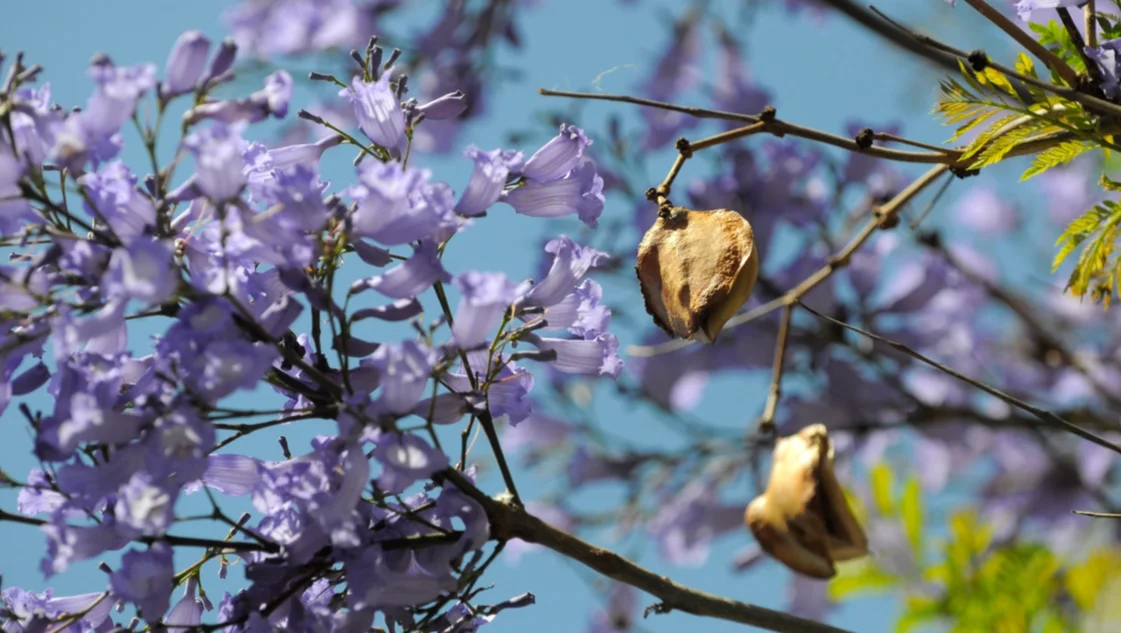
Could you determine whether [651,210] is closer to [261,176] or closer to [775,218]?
[775,218]

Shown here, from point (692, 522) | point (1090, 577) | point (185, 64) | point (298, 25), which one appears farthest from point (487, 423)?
point (298, 25)

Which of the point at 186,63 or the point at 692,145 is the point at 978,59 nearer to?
the point at 692,145

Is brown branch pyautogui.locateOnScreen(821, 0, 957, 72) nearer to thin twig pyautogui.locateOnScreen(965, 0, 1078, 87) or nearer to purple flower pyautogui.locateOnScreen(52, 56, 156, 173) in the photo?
thin twig pyautogui.locateOnScreen(965, 0, 1078, 87)

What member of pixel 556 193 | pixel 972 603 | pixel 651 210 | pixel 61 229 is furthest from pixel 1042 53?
pixel 651 210

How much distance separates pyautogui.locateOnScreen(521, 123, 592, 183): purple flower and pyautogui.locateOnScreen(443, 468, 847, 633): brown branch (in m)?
0.18

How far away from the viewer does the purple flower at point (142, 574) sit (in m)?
0.56

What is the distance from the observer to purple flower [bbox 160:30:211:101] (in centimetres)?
57

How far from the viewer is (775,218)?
65.7 inches

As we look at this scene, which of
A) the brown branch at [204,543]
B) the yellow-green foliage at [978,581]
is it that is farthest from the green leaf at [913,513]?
the brown branch at [204,543]

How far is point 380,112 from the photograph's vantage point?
0.64 metres

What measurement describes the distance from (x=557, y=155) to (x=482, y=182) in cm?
7

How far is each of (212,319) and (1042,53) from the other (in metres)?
0.45

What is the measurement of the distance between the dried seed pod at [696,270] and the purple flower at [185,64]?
0.97 ft

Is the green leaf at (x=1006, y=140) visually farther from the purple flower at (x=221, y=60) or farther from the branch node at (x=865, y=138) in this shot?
the purple flower at (x=221, y=60)
